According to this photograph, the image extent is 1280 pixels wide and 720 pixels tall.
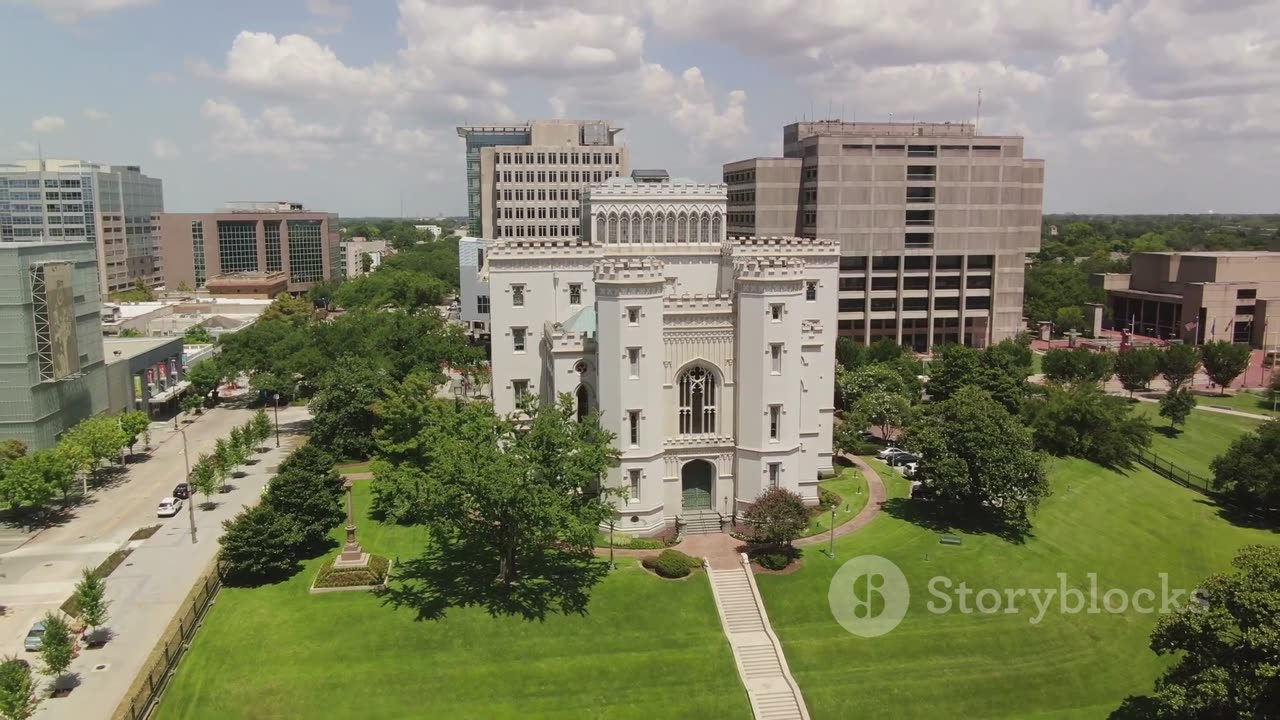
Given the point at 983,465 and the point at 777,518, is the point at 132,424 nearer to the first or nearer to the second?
the point at 777,518

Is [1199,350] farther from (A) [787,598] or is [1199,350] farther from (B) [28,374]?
(B) [28,374]

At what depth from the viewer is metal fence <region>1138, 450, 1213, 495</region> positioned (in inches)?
2803

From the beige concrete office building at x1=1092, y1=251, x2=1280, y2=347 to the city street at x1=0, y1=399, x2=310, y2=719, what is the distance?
438ft

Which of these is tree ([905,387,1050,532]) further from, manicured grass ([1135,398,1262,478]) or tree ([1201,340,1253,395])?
tree ([1201,340,1253,395])

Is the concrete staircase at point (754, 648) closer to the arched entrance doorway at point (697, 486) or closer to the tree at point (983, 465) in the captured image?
the arched entrance doorway at point (697, 486)

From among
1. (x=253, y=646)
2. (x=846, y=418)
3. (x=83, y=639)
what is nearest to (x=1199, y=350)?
(x=846, y=418)

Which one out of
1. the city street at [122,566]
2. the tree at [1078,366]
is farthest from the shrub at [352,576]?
the tree at [1078,366]

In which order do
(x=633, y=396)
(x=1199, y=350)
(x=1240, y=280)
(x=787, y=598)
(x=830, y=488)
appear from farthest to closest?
(x=1240, y=280), (x=1199, y=350), (x=830, y=488), (x=633, y=396), (x=787, y=598)

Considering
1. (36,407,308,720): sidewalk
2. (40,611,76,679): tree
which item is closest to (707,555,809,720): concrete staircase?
(36,407,308,720): sidewalk

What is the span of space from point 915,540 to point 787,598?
37.1 ft

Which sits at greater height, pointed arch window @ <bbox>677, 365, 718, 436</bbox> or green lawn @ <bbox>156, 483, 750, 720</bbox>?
pointed arch window @ <bbox>677, 365, 718, 436</bbox>

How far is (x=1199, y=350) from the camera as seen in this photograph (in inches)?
4370

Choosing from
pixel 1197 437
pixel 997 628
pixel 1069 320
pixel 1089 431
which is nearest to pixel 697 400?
pixel 997 628

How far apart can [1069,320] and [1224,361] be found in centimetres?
3967
